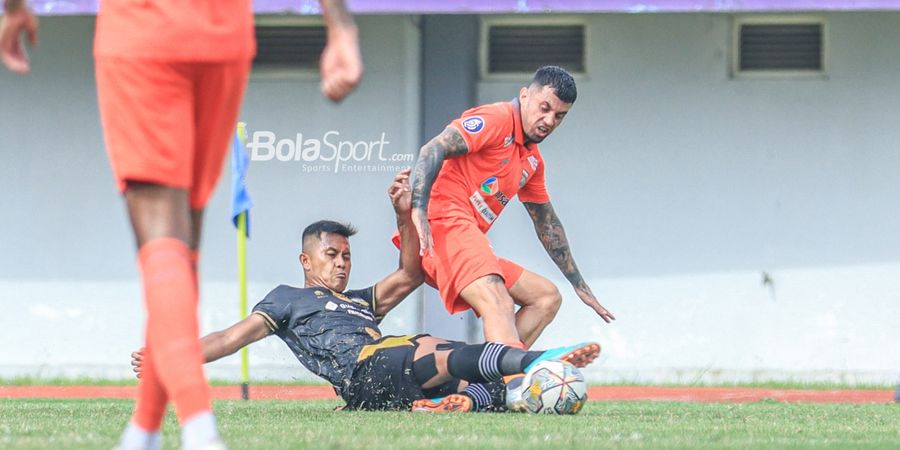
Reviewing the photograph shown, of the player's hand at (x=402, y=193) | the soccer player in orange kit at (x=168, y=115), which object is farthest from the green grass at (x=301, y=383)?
the soccer player in orange kit at (x=168, y=115)

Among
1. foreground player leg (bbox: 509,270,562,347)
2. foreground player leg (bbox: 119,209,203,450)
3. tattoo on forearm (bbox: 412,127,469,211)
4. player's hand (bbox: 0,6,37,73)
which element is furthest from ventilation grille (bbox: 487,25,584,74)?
foreground player leg (bbox: 119,209,203,450)

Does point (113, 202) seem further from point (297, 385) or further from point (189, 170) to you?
point (189, 170)

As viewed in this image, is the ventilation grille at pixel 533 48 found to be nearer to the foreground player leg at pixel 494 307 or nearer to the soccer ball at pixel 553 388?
the foreground player leg at pixel 494 307

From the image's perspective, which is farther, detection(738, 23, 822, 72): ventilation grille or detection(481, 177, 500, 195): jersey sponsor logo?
detection(738, 23, 822, 72): ventilation grille

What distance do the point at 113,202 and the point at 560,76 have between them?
6.73m

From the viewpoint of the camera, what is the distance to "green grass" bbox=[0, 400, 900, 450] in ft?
15.4

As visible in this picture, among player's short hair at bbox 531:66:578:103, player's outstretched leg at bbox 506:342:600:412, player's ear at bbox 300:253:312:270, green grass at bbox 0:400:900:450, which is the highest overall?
player's short hair at bbox 531:66:578:103

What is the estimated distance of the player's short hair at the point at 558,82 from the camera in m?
7.57

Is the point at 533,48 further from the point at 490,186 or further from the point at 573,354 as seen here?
the point at 573,354

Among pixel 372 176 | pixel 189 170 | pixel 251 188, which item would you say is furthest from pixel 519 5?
pixel 189 170

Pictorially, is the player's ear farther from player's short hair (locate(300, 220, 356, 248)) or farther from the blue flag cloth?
the blue flag cloth

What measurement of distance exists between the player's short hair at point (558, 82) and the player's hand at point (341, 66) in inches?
160

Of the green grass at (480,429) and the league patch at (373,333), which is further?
the league patch at (373,333)

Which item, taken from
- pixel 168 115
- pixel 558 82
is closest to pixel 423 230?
pixel 558 82
